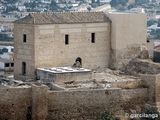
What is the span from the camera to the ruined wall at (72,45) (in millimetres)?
37750

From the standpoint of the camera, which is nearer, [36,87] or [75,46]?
[36,87]

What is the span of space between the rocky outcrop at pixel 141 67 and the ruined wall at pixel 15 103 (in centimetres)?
887

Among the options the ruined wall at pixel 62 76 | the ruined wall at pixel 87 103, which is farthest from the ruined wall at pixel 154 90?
the ruined wall at pixel 62 76

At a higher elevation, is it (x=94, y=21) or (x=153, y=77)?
(x=94, y=21)

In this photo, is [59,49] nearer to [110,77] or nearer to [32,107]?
[110,77]

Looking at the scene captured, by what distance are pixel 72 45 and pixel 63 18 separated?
159 cm

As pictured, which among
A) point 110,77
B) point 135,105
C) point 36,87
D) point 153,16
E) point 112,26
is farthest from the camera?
point 153,16

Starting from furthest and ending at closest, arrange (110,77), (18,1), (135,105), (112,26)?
(18,1) < (112,26) < (110,77) < (135,105)

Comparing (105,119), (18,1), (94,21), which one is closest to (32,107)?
(105,119)

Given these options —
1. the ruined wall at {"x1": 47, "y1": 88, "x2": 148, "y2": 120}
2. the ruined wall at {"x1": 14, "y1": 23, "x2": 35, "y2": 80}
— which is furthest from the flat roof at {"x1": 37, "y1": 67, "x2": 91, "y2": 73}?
the ruined wall at {"x1": 47, "y1": 88, "x2": 148, "y2": 120}

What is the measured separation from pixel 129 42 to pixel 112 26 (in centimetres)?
143

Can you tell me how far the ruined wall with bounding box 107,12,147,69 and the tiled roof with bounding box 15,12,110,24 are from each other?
0.77 m

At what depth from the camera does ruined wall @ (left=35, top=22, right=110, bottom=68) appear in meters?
37.8

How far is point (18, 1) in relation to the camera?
488 feet
